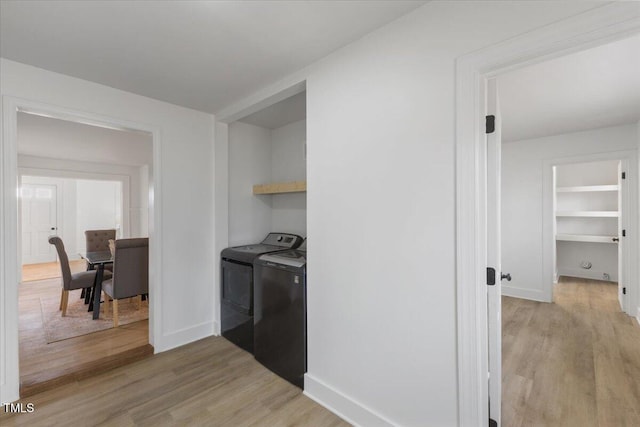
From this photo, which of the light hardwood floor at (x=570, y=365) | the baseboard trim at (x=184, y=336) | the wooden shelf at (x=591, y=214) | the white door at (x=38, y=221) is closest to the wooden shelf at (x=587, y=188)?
the wooden shelf at (x=591, y=214)

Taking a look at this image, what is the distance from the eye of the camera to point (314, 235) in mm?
2078

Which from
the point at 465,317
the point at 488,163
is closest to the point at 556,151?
the point at 488,163

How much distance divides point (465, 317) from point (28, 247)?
31.0ft

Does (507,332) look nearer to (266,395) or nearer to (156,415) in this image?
(266,395)

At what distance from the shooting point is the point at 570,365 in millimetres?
2420

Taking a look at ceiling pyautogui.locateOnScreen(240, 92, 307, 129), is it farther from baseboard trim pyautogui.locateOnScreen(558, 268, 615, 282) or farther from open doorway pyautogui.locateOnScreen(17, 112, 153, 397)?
baseboard trim pyautogui.locateOnScreen(558, 268, 615, 282)

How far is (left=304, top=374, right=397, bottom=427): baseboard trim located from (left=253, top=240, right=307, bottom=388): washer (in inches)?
4.8

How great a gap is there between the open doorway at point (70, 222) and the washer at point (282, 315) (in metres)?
1.19

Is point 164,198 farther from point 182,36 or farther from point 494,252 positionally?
point 494,252

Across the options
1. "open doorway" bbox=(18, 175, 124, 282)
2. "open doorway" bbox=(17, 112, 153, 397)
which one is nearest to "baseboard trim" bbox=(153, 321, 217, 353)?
"open doorway" bbox=(17, 112, 153, 397)

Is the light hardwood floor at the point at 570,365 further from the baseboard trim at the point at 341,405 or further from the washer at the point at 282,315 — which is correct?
the washer at the point at 282,315

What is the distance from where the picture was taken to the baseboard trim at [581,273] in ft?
17.1

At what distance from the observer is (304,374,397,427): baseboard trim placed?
1.70 metres

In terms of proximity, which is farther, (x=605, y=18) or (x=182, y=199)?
(x=182, y=199)
